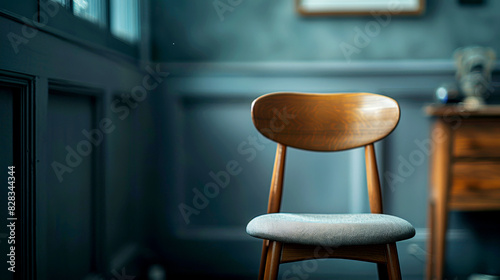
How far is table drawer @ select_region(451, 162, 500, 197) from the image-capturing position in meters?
1.69

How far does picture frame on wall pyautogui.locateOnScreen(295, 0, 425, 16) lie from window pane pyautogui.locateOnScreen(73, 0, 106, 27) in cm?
88

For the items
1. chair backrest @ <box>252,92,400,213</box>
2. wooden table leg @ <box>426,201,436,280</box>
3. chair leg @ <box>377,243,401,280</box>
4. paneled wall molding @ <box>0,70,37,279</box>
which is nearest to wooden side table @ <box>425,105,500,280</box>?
wooden table leg @ <box>426,201,436,280</box>

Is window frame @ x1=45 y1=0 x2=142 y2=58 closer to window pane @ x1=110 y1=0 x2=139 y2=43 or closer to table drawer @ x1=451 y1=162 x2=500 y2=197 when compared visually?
window pane @ x1=110 y1=0 x2=139 y2=43

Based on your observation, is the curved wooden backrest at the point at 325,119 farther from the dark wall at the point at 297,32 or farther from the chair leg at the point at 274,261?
the dark wall at the point at 297,32

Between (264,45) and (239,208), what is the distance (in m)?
0.78

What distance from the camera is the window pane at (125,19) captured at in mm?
1803

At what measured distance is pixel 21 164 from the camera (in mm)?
1087

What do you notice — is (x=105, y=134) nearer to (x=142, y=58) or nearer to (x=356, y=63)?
(x=142, y=58)

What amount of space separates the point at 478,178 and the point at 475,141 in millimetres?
142

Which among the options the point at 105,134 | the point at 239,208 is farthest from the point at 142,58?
the point at 239,208

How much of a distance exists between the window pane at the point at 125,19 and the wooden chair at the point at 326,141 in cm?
80

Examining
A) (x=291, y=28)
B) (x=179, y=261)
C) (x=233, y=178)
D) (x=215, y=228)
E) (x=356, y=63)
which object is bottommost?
(x=179, y=261)

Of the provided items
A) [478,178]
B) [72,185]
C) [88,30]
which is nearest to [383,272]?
[478,178]

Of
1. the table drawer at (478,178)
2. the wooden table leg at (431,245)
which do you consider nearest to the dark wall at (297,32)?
the table drawer at (478,178)
